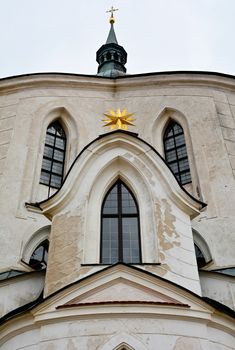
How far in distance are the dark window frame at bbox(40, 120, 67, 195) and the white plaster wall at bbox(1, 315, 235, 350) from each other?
6.90 meters

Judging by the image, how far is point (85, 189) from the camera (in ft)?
33.0

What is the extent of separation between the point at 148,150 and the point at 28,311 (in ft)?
15.0

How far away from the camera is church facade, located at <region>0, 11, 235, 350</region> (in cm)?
784

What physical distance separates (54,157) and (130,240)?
21.8 ft

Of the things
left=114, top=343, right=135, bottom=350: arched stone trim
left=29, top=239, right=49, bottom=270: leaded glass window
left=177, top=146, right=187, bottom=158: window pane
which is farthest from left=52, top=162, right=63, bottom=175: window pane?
left=114, top=343, right=135, bottom=350: arched stone trim

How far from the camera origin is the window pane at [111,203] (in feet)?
32.8

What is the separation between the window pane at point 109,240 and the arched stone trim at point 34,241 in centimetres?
329

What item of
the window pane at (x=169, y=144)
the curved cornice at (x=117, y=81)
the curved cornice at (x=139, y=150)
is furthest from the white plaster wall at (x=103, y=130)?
the curved cornice at (x=139, y=150)

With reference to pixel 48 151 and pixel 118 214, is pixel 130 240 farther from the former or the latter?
pixel 48 151

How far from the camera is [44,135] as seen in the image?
50.4ft

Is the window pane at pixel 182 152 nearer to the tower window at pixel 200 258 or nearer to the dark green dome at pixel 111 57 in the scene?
the tower window at pixel 200 258

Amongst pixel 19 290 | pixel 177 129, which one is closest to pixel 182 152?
pixel 177 129

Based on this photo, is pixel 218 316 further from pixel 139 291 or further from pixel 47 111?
pixel 47 111

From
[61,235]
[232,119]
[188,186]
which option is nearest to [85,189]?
[61,235]
